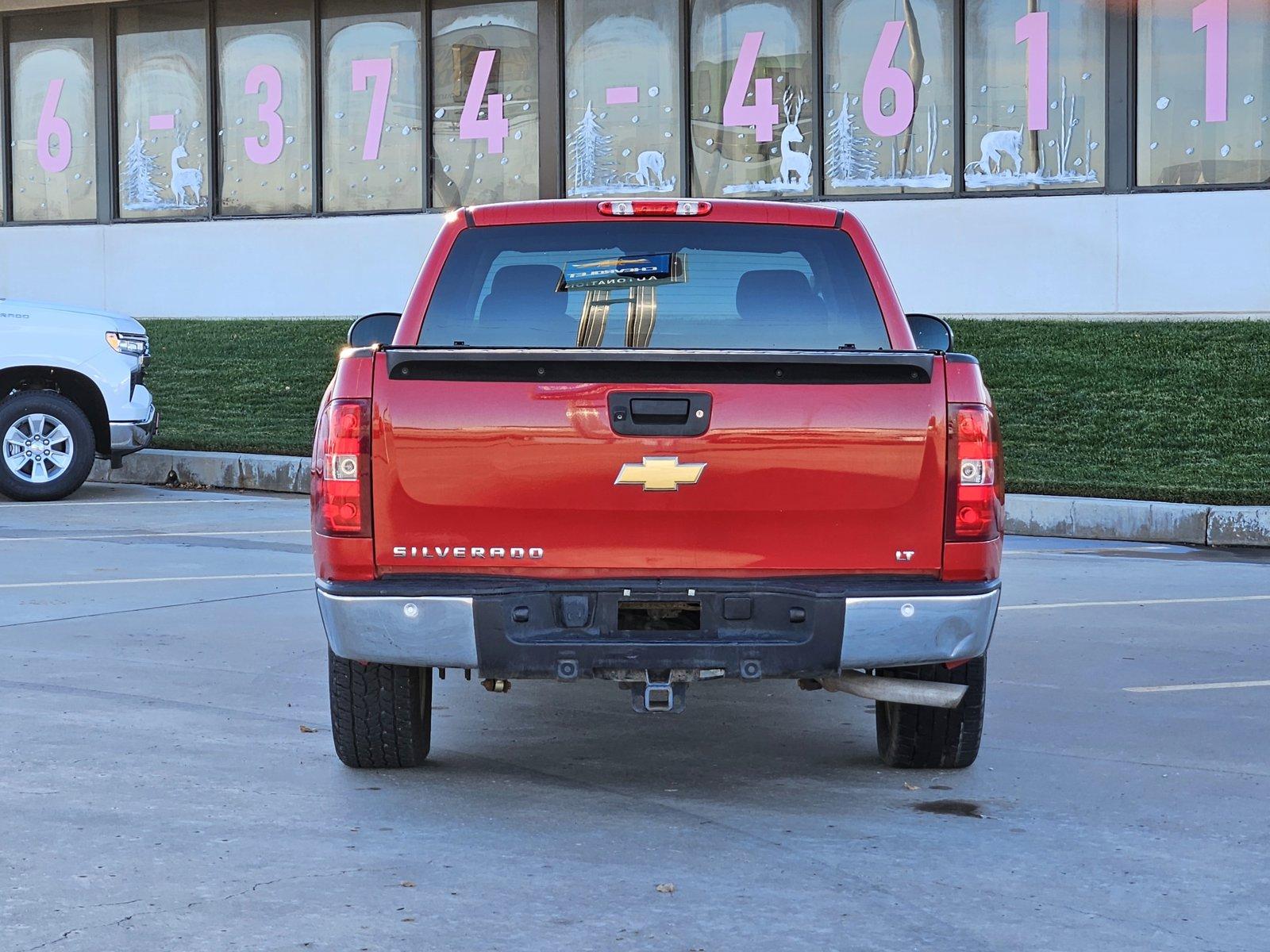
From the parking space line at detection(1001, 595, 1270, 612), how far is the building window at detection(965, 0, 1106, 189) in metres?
12.1

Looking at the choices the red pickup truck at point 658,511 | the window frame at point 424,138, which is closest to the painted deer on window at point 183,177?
the window frame at point 424,138

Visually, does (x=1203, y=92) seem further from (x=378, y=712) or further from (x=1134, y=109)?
(x=378, y=712)

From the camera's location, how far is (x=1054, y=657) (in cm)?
808

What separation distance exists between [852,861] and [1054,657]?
348 centimetres

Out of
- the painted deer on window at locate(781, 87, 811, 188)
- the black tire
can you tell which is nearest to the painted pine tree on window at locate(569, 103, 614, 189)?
the painted deer on window at locate(781, 87, 811, 188)

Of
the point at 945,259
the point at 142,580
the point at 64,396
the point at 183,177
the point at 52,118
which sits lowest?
the point at 142,580

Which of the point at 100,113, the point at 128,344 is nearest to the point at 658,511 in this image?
the point at 128,344

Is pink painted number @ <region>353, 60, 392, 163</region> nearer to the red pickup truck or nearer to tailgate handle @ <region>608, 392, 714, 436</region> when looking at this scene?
the red pickup truck

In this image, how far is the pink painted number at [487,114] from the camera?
24000mm

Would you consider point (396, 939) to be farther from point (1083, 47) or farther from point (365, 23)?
point (365, 23)

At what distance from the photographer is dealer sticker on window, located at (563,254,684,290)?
6156 mm

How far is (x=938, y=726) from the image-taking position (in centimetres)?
582

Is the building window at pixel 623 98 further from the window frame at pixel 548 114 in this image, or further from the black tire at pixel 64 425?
A: the black tire at pixel 64 425

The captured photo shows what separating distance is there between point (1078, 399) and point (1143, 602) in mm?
7299
